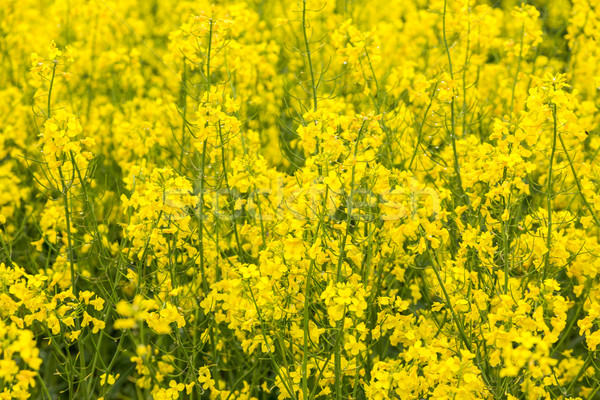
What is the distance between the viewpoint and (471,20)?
4352mm

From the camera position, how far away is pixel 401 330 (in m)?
2.97

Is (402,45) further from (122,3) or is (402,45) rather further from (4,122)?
(4,122)

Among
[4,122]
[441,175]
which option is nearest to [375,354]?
[441,175]

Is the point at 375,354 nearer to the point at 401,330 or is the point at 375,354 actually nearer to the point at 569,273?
the point at 401,330

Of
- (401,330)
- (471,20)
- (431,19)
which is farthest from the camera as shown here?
(431,19)

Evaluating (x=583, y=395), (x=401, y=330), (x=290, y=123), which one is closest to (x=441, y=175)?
(x=401, y=330)

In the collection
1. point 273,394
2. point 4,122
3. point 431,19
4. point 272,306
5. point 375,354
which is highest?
point 431,19

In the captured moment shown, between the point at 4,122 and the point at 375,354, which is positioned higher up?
the point at 4,122

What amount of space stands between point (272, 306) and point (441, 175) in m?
1.46

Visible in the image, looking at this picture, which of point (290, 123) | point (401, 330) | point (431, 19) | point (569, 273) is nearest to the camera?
point (401, 330)

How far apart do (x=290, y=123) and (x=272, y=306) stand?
9.11 ft

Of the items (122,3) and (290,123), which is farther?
(122,3)

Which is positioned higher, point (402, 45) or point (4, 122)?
point (402, 45)

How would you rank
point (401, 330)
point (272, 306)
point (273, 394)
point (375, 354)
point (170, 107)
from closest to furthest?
point (272, 306)
point (401, 330)
point (375, 354)
point (273, 394)
point (170, 107)
